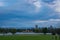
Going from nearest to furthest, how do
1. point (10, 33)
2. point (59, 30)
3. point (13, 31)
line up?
point (59, 30) < point (13, 31) < point (10, 33)

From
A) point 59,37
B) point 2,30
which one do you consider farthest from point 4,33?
point 59,37

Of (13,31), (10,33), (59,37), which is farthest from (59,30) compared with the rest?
(10,33)

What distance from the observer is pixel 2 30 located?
2334 inches

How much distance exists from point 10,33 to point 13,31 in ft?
15.4

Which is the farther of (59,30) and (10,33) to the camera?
(10,33)

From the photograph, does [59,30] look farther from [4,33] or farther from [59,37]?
[4,33]

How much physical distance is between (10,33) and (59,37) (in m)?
36.4

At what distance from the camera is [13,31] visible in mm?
57438

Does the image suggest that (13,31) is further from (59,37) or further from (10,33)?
(59,37)

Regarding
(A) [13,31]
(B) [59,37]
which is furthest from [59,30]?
(A) [13,31]

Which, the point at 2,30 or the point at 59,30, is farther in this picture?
the point at 2,30

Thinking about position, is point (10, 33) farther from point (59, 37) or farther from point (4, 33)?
point (59, 37)

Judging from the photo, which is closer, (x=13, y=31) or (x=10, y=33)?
(x=13, y=31)

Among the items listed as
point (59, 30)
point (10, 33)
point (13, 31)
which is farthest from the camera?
point (10, 33)
